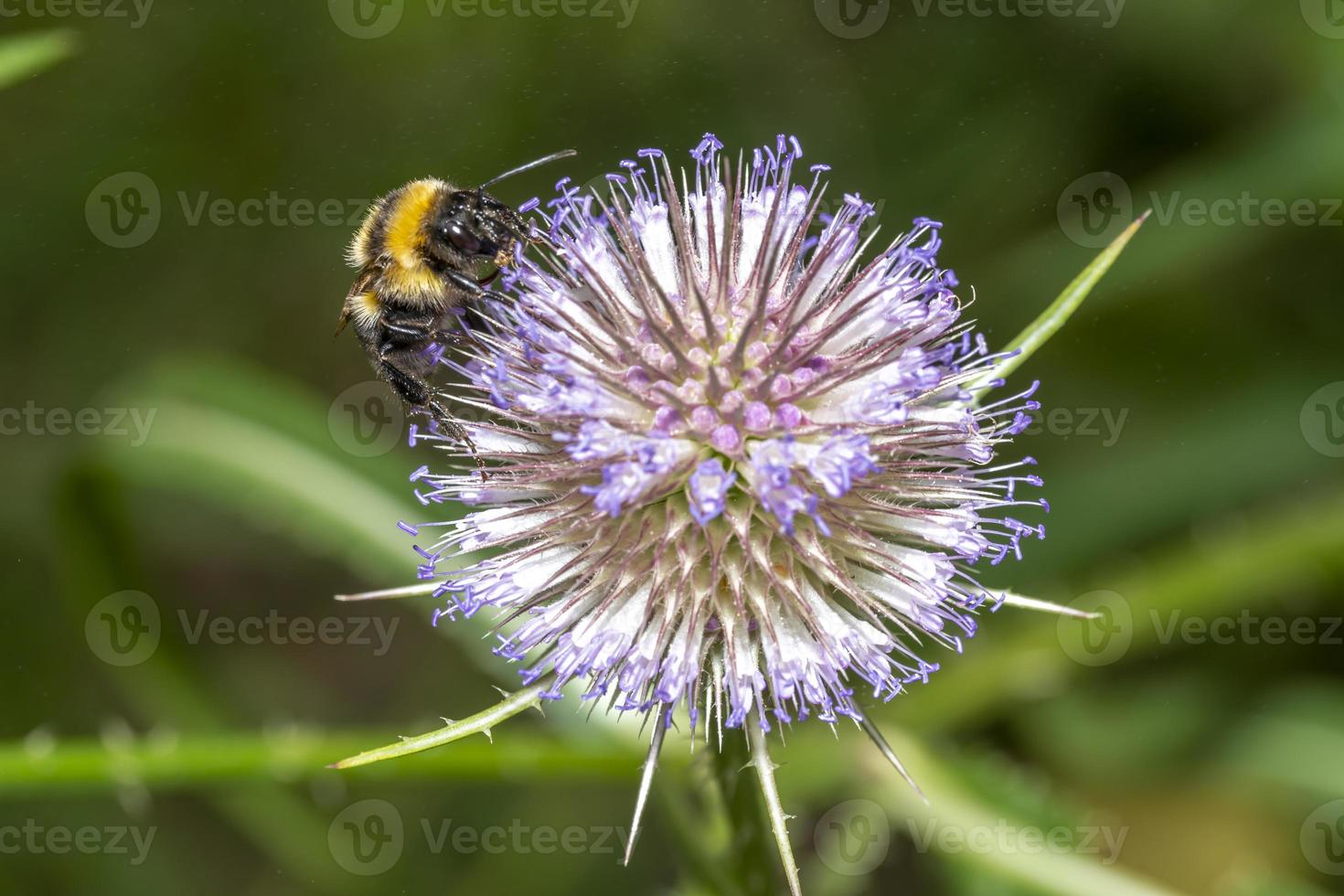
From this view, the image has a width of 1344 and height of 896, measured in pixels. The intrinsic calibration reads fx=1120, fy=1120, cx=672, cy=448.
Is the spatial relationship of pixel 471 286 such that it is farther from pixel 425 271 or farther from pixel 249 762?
pixel 249 762

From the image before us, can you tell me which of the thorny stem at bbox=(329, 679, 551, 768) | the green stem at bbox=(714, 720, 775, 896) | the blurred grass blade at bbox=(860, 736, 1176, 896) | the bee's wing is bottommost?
the blurred grass blade at bbox=(860, 736, 1176, 896)

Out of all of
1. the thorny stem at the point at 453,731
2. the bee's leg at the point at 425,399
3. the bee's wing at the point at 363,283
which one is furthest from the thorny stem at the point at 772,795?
the bee's wing at the point at 363,283

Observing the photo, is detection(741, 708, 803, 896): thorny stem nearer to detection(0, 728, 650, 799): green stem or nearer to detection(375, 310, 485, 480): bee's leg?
detection(0, 728, 650, 799): green stem

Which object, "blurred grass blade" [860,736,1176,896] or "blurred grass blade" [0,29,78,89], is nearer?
"blurred grass blade" [0,29,78,89]

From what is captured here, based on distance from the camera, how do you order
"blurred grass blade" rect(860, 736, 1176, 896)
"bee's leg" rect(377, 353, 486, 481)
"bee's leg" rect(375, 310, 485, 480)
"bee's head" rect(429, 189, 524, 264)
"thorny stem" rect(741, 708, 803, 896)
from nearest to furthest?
"thorny stem" rect(741, 708, 803, 896) < "bee's leg" rect(377, 353, 486, 481) < "bee's head" rect(429, 189, 524, 264) < "bee's leg" rect(375, 310, 485, 480) < "blurred grass blade" rect(860, 736, 1176, 896)

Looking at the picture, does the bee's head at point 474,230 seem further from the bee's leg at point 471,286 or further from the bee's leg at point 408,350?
the bee's leg at point 408,350

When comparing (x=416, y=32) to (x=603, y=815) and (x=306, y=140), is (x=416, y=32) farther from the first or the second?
(x=603, y=815)

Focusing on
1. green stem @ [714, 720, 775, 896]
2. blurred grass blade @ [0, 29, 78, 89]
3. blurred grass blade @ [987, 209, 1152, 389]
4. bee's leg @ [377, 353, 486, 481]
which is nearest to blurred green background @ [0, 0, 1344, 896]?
green stem @ [714, 720, 775, 896]
